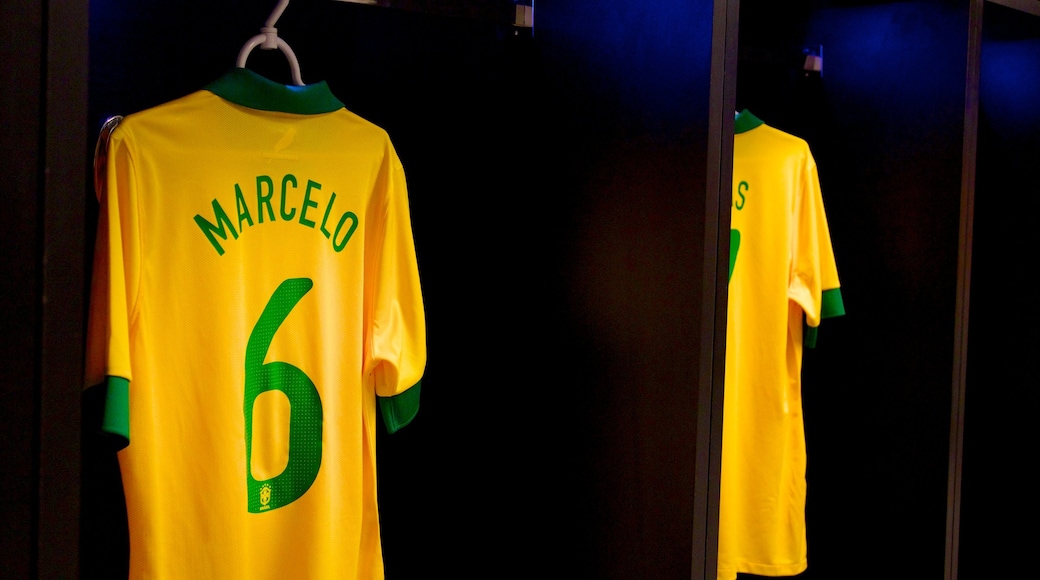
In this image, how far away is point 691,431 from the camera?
129cm

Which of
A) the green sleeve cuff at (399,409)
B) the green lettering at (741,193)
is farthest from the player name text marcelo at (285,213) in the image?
the green lettering at (741,193)

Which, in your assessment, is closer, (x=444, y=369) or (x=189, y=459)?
(x=189, y=459)

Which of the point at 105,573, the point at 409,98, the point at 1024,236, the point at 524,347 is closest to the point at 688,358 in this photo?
the point at 524,347

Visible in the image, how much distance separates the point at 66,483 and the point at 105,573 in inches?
25.4

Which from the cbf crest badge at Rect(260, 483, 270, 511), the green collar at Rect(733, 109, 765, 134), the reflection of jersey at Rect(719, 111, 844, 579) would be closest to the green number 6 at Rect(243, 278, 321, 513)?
the cbf crest badge at Rect(260, 483, 270, 511)

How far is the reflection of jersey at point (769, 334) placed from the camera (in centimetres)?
173

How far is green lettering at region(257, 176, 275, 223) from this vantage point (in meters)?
1.30

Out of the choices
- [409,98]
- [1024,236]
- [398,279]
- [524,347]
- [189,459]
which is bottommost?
[189,459]

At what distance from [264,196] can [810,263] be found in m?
1.05

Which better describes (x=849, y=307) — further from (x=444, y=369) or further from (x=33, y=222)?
(x=33, y=222)

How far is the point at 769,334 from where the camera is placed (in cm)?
174

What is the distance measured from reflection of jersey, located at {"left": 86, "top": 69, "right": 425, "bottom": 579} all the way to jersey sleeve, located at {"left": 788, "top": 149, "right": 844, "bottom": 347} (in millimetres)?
794

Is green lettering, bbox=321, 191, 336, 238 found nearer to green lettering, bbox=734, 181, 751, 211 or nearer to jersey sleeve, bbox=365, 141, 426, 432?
jersey sleeve, bbox=365, 141, 426, 432

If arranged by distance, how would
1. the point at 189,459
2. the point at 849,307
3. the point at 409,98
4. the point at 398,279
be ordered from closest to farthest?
the point at 189,459, the point at 398,279, the point at 409,98, the point at 849,307
